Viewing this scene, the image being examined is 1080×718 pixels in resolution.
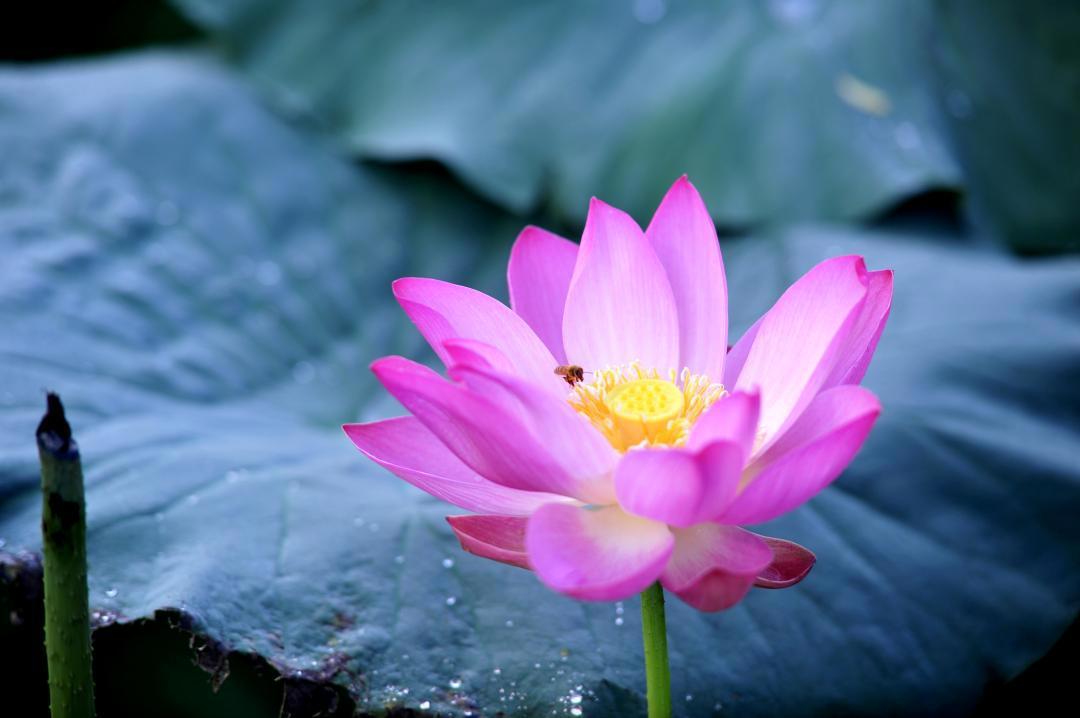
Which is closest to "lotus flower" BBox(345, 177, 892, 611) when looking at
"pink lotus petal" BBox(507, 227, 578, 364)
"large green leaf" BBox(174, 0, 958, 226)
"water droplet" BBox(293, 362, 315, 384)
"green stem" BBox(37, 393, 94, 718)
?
"pink lotus petal" BBox(507, 227, 578, 364)

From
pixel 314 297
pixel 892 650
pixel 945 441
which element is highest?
pixel 314 297

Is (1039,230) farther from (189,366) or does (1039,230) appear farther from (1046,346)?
(189,366)

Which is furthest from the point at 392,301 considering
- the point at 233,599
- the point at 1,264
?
the point at 233,599

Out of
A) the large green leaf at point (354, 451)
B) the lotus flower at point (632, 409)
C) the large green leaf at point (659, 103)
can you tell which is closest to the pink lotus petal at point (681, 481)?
the lotus flower at point (632, 409)

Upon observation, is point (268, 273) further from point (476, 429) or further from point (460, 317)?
point (476, 429)

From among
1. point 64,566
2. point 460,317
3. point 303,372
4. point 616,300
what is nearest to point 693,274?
point 616,300

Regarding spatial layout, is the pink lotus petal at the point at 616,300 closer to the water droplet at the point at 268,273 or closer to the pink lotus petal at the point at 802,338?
the pink lotus petal at the point at 802,338
